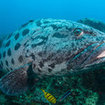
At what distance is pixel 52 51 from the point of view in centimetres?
293

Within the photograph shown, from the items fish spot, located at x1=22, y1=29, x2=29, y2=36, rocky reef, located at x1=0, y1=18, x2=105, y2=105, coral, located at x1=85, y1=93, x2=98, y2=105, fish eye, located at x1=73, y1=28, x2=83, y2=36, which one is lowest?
coral, located at x1=85, y1=93, x2=98, y2=105

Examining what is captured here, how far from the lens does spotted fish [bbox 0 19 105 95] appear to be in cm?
251

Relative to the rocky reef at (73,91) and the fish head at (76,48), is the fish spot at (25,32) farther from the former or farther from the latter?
the rocky reef at (73,91)

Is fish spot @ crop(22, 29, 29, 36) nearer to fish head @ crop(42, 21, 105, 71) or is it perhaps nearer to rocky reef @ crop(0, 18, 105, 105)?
fish head @ crop(42, 21, 105, 71)

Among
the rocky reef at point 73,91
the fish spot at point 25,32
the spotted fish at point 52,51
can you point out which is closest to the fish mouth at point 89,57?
the spotted fish at point 52,51

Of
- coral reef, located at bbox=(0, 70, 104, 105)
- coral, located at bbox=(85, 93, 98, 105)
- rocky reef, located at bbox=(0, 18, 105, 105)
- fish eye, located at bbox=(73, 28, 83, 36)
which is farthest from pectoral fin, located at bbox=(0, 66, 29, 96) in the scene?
coral, located at bbox=(85, 93, 98, 105)

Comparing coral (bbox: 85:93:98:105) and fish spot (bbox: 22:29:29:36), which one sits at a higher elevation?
fish spot (bbox: 22:29:29:36)

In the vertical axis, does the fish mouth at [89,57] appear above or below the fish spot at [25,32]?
below

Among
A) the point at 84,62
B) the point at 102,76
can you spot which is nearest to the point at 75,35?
the point at 84,62

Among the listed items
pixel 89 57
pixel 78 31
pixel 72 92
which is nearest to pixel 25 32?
pixel 78 31

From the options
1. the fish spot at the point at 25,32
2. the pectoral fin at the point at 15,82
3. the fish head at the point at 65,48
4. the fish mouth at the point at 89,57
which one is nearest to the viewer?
the fish mouth at the point at 89,57

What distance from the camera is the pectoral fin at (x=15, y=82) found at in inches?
130

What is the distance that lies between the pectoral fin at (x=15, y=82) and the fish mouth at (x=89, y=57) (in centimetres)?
154

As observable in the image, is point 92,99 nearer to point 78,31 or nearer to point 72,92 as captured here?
point 72,92
